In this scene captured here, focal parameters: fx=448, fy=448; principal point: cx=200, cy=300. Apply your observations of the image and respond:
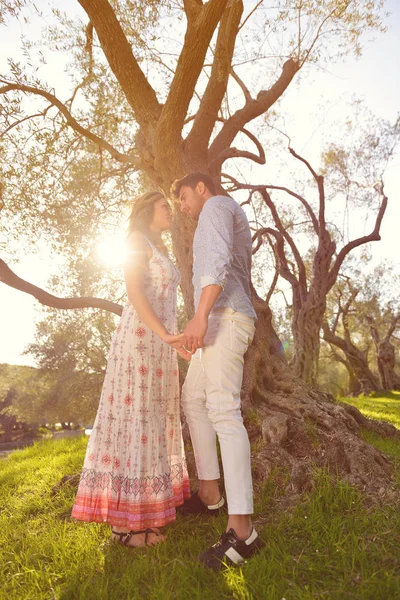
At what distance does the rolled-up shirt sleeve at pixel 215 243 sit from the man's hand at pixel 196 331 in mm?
262

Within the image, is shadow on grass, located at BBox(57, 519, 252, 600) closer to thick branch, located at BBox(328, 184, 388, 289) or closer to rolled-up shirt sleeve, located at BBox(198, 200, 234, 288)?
rolled-up shirt sleeve, located at BBox(198, 200, 234, 288)

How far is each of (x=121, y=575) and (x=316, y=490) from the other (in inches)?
73.4

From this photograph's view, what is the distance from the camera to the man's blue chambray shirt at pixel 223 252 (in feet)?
11.2

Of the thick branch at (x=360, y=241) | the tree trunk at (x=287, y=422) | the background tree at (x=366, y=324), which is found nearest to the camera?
the tree trunk at (x=287, y=422)

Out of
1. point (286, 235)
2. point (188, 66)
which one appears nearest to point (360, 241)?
point (286, 235)

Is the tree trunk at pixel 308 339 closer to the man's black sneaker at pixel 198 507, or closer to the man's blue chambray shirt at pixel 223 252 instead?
the man's black sneaker at pixel 198 507

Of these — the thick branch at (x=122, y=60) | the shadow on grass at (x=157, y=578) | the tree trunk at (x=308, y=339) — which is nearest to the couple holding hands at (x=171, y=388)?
the shadow on grass at (x=157, y=578)

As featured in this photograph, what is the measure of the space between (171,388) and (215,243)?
1.58 m

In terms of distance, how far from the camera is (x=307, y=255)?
24.5 m

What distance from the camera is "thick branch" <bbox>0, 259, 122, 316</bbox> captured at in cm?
733

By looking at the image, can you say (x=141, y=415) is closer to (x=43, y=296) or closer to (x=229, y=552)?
(x=229, y=552)

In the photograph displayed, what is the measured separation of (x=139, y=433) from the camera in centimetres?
389

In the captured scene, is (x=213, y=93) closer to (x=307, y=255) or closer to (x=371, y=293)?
(x=307, y=255)

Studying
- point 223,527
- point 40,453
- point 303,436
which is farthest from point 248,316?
point 40,453
